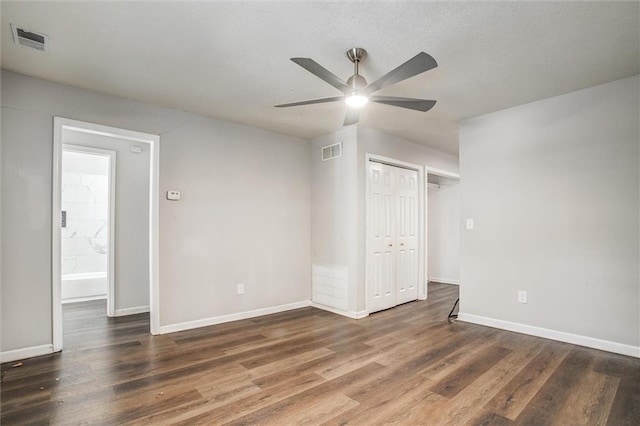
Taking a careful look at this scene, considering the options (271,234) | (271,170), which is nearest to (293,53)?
(271,170)

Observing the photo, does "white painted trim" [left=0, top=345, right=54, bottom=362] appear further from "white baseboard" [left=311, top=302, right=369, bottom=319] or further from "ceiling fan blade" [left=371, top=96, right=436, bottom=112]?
"ceiling fan blade" [left=371, top=96, right=436, bottom=112]

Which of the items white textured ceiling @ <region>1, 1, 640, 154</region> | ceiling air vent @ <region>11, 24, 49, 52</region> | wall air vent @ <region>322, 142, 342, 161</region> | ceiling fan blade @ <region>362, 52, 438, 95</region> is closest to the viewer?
ceiling fan blade @ <region>362, 52, 438, 95</region>

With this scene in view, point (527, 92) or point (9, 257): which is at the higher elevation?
point (527, 92)

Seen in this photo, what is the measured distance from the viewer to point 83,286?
5.39 m

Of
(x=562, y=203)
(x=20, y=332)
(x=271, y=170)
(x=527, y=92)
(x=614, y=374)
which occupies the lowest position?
(x=614, y=374)

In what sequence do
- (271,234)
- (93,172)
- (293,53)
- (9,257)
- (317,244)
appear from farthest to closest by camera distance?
(93,172) < (317,244) < (271,234) < (9,257) < (293,53)

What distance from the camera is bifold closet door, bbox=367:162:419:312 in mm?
4547

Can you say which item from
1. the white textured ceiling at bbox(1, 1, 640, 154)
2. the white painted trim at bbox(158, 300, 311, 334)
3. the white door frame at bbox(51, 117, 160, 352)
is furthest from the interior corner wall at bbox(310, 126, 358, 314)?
the white door frame at bbox(51, 117, 160, 352)

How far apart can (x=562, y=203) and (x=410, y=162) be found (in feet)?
7.33

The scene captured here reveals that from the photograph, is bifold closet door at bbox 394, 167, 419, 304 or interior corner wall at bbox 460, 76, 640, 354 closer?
interior corner wall at bbox 460, 76, 640, 354

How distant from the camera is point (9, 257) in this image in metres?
2.86

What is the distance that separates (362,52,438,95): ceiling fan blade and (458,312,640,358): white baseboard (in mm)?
3062

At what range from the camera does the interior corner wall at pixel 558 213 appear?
3.01 meters

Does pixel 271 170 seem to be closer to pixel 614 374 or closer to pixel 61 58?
pixel 61 58
